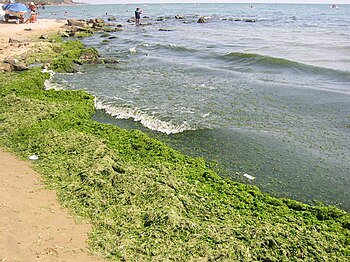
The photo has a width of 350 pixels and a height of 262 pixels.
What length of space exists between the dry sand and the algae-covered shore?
234mm

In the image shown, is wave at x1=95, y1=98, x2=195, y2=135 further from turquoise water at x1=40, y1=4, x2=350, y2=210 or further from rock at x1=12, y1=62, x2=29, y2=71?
rock at x1=12, y1=62, x2=29, y2=71

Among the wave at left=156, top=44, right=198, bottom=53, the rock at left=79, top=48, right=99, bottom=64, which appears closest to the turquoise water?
the rock at left=79, top=48, right=99, bottom=64

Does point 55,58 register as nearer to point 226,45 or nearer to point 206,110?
point 206,110

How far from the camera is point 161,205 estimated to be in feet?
19.4

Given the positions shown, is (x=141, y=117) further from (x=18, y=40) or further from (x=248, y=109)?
(x=18, y=40)

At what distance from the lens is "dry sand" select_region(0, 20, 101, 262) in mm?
4773

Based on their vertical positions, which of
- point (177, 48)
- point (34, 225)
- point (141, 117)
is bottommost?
point (34, 225)

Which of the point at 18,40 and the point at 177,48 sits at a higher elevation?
the point at 18,40

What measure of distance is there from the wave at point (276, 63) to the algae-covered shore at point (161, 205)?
42.6 feet

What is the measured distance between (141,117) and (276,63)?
476 inches

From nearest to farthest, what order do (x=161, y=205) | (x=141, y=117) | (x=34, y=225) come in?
(x=34, y=225) → (x=161, y=205) → (x=141, y=117)

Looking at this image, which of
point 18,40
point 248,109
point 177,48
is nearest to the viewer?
point 248,109

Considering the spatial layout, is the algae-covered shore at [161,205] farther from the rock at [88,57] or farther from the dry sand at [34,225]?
the rock at [88,57]

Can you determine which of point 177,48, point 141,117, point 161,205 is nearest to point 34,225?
point 161,205
